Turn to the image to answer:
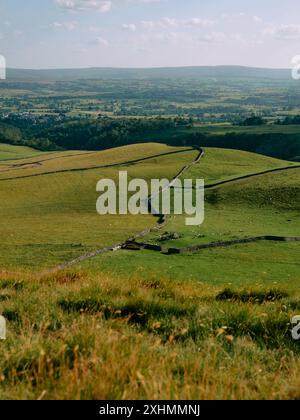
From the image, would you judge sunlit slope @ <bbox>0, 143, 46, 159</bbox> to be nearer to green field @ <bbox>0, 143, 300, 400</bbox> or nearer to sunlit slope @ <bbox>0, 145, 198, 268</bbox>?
sunlit slope @ <bbox>0, 145, 198, 268</bbox>

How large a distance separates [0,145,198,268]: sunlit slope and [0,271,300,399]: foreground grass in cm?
1949

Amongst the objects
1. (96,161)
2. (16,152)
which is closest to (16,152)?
(16,152)

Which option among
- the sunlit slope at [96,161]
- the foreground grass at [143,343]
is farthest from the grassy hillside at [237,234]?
the sunlit slope at [96,161]

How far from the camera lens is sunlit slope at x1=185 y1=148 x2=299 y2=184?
80.9 metres

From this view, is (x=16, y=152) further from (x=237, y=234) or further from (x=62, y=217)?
(x=237, y=234)

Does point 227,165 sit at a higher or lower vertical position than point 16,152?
higher

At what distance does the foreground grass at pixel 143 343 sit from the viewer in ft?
16.9

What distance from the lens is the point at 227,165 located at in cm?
9038

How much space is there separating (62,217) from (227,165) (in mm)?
40095

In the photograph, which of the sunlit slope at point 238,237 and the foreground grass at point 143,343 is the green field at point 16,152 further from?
the foreground grass at point 143,343

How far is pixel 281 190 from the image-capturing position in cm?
6481

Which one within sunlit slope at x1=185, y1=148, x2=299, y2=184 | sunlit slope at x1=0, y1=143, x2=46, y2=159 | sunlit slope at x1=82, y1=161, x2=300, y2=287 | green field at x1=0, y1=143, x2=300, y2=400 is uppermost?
green field at x1=0, y1=143, x2=300, y2=400

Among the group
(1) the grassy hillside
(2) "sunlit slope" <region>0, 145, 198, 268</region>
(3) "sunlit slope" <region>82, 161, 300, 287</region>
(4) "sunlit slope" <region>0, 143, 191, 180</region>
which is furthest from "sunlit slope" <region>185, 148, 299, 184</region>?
(4) "sunlit slope" <region>0, 143, 191, 180</region>

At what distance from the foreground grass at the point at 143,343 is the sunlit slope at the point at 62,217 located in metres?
19.5
